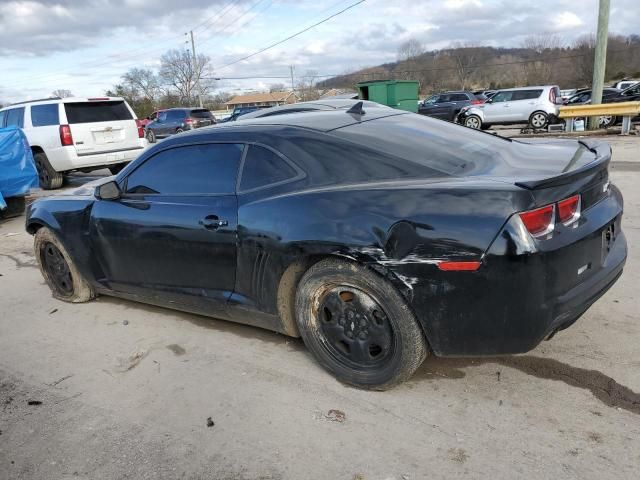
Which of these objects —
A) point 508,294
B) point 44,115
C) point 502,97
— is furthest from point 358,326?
point 502,97

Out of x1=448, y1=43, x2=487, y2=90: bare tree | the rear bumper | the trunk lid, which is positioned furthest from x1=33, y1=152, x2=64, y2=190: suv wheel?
x1=448, y1=43, x2=487, y2=90: bare tree

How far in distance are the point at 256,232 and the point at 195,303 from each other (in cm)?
86

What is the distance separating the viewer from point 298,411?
2777 millimetres

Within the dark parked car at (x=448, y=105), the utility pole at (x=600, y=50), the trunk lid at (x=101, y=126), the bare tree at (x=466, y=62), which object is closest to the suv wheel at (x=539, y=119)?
the utility pole at (x=600, y=50)

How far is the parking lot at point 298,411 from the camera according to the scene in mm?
2346

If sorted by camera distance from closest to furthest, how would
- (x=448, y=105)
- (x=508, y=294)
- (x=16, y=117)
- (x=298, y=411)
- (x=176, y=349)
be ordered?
(x=508, y=294) → (x=298, y=411) → (x=176, y=349) → (x=16, y=117) → (x=448, y=105)

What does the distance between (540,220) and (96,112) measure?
10717 millimetres

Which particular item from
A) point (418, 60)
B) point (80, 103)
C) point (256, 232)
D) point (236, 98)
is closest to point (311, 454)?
point (256, 232)

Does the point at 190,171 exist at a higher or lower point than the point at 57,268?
higher

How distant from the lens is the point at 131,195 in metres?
3.89

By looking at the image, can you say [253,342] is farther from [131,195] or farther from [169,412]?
[131,195]

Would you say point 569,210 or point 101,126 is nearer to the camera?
point 569,210

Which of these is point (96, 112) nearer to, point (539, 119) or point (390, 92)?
point (390, 92)

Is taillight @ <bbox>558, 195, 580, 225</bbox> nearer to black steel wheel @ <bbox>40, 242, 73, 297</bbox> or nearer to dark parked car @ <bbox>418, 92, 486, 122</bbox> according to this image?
black steel wheel @ <bbox>40, 242, 73, 297</bbox>
